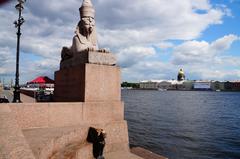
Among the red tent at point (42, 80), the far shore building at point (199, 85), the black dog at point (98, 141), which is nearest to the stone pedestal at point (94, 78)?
the black dog at point (98, 141)

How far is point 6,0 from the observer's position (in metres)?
0.81

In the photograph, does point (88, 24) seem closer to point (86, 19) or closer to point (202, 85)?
point (86, 19)

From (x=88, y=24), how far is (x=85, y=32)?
21cm

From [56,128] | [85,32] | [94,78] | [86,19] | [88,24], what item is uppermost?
[86,19]

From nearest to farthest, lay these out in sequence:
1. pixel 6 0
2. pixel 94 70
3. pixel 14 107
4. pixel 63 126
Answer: pixel 6 0 → pixel 14 107 → pixel 63 126 → pixel 94 70

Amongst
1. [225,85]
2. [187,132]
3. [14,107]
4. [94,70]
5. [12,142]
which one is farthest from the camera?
[225,85]

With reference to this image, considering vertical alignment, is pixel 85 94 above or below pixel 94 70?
below

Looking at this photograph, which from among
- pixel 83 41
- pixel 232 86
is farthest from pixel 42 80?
pixel 232 86

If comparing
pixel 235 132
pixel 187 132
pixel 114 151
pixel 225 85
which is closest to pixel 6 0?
pixel 114 151

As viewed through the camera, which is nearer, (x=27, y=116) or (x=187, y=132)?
(x=27, y=116)

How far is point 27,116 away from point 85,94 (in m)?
1.21

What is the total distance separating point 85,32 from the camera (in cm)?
630

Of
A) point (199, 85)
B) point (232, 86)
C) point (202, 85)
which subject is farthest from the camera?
point (199, 85)

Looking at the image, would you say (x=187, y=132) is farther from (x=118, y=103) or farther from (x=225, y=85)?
(x=225, y=85)
